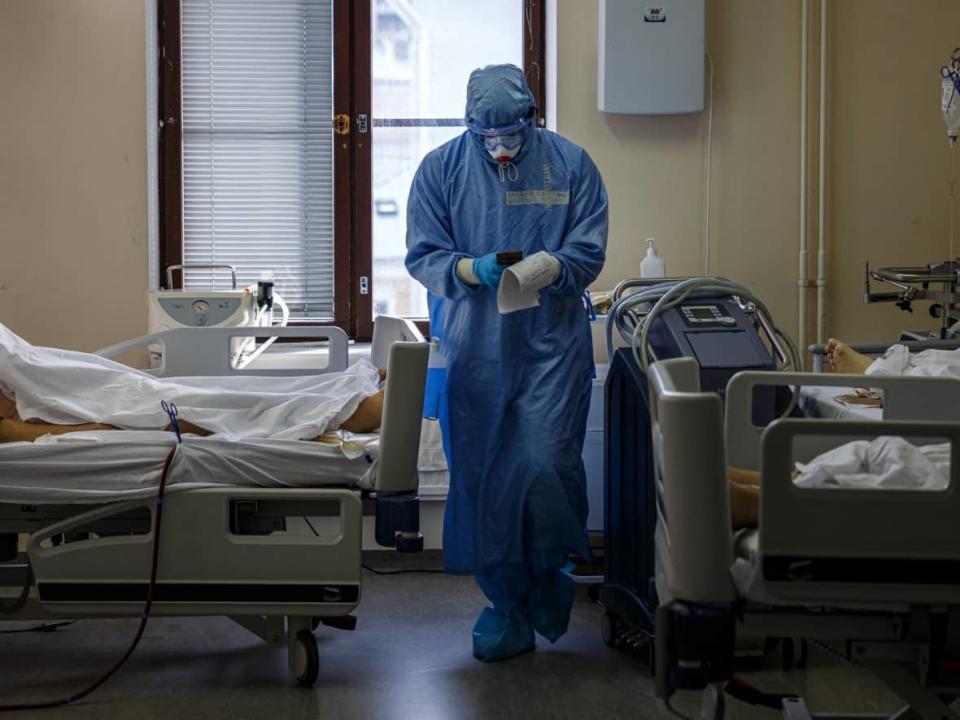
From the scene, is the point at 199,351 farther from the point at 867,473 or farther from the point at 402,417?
the point at 867,473

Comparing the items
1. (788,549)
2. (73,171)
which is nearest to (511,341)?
(788,549)

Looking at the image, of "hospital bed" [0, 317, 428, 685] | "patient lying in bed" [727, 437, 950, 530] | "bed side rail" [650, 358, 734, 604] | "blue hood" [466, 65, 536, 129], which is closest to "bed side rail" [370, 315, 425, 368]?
"blue hood" [466, 65, 536, 129]

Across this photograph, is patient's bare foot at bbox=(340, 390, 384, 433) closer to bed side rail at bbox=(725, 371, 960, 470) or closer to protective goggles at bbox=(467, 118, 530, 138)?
protective goggles at bbox=(467, 118, 530, 138)

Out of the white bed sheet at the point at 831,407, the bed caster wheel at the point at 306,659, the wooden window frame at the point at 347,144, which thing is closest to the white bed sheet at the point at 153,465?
the bed caster wheel at the point at 306,659

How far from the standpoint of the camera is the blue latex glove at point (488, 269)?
3043 mm

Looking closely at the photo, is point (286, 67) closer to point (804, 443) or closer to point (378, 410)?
point (378, 410)

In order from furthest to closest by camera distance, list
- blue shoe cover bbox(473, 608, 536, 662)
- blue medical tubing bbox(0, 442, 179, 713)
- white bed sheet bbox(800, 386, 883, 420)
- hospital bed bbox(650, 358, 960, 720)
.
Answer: blue shoe cover bbox(473, 608, 536, 662) → blue medical tubing bbox(0, 442, 179, 713) → white bed sheet bbox(800, 386, 883, 420) → hospital bed bbox(650, 358, 960, 720)

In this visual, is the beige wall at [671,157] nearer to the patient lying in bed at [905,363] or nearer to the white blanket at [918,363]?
the patient lying in bed at [905,363]

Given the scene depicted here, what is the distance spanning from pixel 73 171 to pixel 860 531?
3.58 meters

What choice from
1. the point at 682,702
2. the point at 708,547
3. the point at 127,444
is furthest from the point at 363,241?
the point at 708,547

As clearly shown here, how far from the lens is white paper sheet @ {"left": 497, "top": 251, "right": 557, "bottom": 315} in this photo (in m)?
3.04

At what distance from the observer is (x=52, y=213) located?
4.52m

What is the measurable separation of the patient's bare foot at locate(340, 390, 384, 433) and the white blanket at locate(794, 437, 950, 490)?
129cm

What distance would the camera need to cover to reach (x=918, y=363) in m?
2.78
